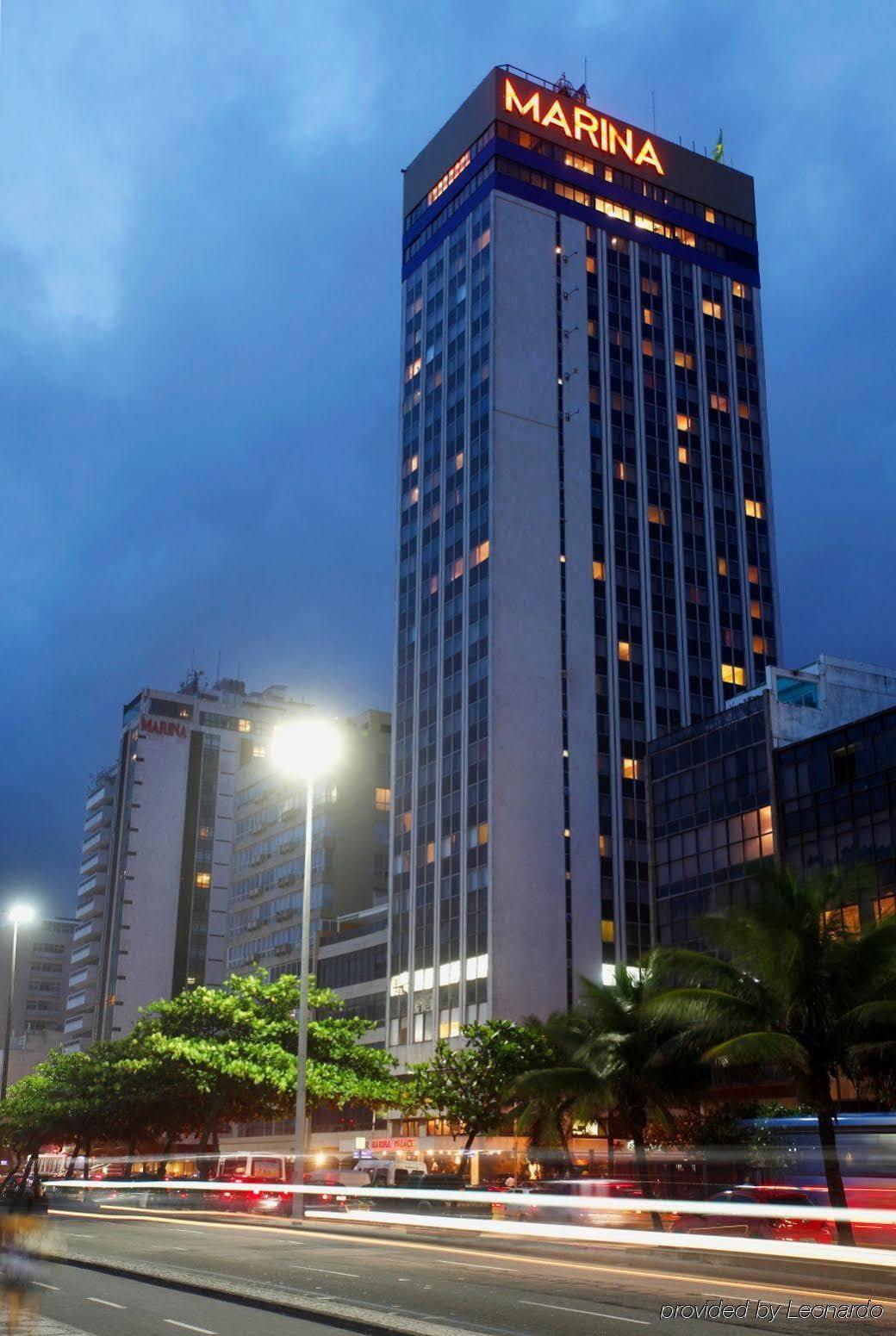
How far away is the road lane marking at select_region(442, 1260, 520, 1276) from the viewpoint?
23406mm

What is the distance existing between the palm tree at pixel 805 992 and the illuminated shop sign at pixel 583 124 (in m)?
97.4

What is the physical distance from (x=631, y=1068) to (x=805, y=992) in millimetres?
14095

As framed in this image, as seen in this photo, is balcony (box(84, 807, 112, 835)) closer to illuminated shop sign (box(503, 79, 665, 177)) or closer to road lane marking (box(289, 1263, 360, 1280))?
illuminated shop sign (box(503, 79, 665, 177))

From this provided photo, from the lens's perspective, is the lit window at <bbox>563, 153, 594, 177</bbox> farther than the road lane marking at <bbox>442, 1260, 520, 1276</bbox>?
Yes

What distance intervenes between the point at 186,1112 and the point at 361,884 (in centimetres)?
5742

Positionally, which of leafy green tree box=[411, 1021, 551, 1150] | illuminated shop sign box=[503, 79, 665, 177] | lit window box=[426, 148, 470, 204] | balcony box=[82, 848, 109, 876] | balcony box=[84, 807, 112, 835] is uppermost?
illuminated shop sign box=[503, 79, 665, 177]

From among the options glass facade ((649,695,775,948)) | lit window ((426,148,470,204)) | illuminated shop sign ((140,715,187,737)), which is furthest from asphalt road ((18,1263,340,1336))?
illuminated shop sign ((140,715,187,737))

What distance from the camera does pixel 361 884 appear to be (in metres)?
125

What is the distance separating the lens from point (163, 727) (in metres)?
158

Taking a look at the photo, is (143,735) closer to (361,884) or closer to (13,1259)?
(361,884)

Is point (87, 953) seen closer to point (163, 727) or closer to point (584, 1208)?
point (163, 727)

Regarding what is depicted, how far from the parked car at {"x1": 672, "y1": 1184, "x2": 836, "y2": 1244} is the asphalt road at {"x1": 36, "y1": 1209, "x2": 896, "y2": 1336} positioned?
324cm

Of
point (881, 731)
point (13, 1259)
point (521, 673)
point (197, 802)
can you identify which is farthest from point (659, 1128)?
point (197, 802)

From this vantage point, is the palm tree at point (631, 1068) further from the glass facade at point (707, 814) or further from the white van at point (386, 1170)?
the glass facade at point (707, 814)
